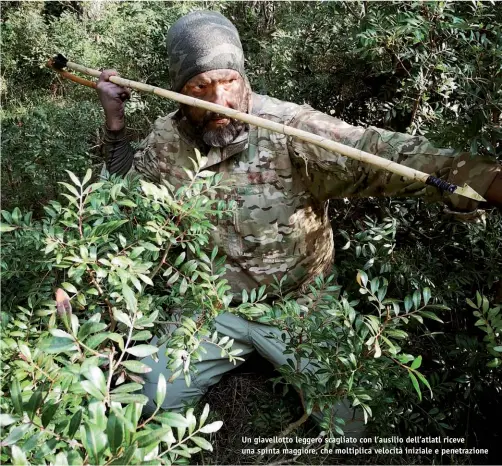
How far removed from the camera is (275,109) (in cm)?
241

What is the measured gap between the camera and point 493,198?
1619 millimetres

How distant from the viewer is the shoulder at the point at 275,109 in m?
2.34

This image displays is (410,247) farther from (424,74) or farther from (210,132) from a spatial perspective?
(210,132)

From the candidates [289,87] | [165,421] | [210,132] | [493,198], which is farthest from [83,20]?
[165,421]

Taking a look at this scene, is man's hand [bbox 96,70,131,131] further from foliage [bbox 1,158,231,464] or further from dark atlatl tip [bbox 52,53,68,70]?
foliage [bbox 1,158,231,464]

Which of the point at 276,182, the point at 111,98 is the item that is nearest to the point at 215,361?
the point at 276,182

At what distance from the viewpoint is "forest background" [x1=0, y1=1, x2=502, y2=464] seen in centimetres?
103

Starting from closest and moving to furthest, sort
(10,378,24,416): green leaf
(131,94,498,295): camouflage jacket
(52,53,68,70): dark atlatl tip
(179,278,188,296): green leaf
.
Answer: (10,378,24,416): green leaf, (179,278,188,296): green leaf, (131,94,498,295): camouflage jacket, (52,53,68,70): dark atlatl tip

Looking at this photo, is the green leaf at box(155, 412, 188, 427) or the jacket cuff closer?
the green leaf at box(155, 412, 188, 427)

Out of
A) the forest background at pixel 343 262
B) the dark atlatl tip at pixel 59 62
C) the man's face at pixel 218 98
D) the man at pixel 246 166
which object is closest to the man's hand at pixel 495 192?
the forest background at pixel 343 262

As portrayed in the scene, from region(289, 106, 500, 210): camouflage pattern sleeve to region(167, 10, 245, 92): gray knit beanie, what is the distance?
422 millimetres

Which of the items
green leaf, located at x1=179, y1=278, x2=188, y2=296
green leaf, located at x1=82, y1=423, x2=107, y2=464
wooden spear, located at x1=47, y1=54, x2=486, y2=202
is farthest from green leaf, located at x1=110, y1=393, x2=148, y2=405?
wooden spear, located at x1=47, y1=54, x2=486, y2=202

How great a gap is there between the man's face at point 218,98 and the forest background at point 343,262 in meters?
0.61

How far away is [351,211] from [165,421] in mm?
2264
